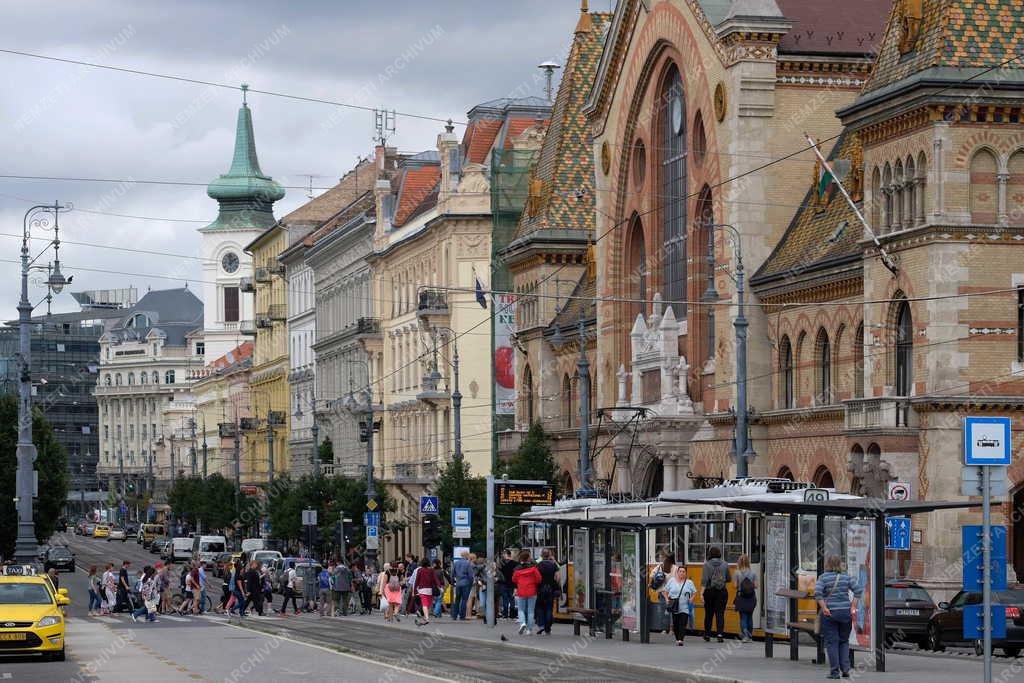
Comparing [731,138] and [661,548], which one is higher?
[731,138]

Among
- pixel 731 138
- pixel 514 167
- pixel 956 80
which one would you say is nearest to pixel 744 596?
pixel 956 80

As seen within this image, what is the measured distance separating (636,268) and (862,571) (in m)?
38.9

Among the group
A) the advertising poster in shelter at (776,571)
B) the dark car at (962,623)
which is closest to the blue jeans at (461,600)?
the dark car at (962,623)

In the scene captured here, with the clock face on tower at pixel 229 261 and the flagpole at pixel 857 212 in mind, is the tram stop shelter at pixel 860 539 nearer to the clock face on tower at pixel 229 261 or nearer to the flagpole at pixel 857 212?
the flagpole at pixel 857 212

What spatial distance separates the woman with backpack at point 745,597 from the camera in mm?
33875

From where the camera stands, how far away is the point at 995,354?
4347cm

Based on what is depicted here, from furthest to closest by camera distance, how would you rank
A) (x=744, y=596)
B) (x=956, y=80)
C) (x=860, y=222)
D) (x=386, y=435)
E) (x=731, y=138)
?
1. (x=386, y=435)
2. (x=731, y=138)
3. (x=860, y=222)
4. (x=956, y=80)
5. (x=744, y=596)

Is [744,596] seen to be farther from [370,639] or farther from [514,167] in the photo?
[514,167]

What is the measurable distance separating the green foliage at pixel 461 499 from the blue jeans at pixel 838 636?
40960 millimetres

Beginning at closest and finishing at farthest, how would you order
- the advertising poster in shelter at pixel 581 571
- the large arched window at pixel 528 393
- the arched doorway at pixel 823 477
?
the advertising poster in shelter at pixel 581 571
the arched doorway at pixel 823 477
the large arched window at pixel 528 393

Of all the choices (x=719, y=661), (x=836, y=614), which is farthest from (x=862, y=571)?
(x=719, y=661)

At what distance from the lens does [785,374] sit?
176ft

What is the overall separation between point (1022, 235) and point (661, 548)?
1065 centimetres

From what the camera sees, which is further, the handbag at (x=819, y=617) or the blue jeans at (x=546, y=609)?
the blue jeans at (x=546, y=609)
